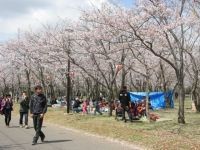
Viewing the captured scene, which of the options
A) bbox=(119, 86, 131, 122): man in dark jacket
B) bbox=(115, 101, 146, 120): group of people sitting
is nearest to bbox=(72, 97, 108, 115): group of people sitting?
bbox=(115, 101, 146, 120): group of people sitting

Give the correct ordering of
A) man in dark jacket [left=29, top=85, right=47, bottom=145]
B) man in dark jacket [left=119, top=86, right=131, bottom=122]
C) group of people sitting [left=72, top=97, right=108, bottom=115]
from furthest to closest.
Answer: group of people sitting [left=72, top=97, right=108, bottom=115]
man in dark jacket [left=119, top=86, right=131, bottom=122]
man in dark jacket [left=29, top=85, right=47, bottom=145]

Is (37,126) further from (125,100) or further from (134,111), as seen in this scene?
(134,111)

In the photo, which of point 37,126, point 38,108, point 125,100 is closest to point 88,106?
point 125,100

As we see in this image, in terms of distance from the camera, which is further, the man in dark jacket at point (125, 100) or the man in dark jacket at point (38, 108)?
the man in dark jacket at point (125, 100)

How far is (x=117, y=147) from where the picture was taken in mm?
13742

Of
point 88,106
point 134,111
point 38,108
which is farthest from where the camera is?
point 88,106

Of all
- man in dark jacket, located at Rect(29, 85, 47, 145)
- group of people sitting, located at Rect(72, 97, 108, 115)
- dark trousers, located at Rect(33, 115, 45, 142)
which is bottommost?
dark trousers, located at Rect(33, 115, 45, 142)

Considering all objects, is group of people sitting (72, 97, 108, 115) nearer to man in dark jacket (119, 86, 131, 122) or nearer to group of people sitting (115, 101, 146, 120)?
group of people sitting (115, 101, 146, 120)

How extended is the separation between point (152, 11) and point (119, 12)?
2159 millimetres

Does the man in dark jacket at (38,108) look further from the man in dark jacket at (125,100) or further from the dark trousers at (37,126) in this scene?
the man in dark jacket at (125,100)

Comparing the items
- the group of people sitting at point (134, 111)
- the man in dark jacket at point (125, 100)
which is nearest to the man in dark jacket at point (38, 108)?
the man in dark jacket at point (125, 100)

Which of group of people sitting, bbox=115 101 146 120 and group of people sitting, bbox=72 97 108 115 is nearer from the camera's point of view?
group of people sitting, bbox=115 101 146 120

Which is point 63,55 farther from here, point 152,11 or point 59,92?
point 59,92

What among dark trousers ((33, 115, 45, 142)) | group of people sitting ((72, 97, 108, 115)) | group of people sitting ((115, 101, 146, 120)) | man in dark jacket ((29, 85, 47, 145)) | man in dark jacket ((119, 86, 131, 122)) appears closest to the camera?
dark trousers ((33, 115, 45, 142))
